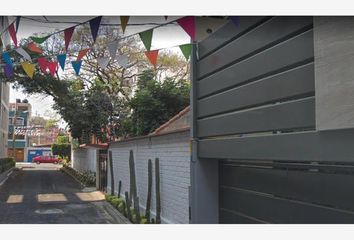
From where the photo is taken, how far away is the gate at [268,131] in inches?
169

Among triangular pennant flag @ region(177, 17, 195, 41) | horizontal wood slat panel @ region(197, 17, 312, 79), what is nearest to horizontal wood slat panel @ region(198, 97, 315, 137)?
horizontal wood slat panel @ region(197, 17, 312, 79)


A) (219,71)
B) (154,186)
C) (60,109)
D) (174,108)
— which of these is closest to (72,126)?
(60,109)

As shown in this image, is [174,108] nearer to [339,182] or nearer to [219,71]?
[219,71]

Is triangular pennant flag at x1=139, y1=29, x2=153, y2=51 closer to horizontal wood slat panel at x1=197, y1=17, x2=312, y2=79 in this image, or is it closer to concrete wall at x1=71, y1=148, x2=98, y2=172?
horizontal wood slat panel at x1=197, y1=17, x2=312, y2=79

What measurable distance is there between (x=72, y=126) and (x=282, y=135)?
81.8 feet

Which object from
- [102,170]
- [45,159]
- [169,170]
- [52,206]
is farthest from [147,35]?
[45,159]

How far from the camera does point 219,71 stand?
21.6ft

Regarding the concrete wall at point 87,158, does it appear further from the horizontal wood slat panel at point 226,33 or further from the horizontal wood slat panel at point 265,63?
the horizontal wood slat panel at point 265,63

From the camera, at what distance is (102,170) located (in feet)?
72.9

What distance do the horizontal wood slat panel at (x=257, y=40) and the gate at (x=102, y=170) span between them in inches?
587

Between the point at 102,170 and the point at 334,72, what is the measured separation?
19.2m

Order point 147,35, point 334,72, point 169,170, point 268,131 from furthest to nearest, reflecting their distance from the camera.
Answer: point 169,170
point 147,35
point 268,131
point 334,72

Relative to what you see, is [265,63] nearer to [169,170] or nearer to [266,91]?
[266,91]

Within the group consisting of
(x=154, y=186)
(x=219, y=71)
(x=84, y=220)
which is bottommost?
(x=84, y=220)
